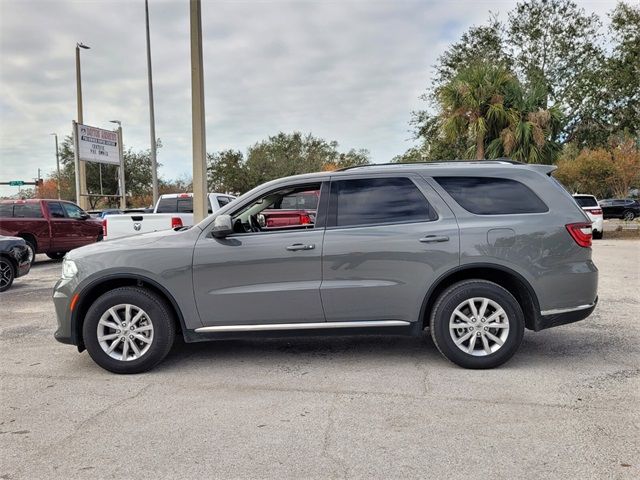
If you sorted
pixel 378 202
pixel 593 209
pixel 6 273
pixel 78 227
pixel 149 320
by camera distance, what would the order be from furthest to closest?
pixel 593 209 → pixel 78 227 → pixel 6 273 → pixel 378 202 → pixel 149 320

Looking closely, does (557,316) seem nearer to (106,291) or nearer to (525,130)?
(106,291)

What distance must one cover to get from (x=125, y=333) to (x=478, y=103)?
14672 mm

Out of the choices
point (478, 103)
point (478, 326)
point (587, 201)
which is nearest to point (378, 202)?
point (478, 326)

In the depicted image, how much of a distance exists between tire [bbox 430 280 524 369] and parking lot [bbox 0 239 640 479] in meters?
0.14

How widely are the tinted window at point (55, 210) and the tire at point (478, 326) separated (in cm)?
1278

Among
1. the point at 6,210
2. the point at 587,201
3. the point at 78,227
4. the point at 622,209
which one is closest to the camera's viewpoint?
the point at 6,210

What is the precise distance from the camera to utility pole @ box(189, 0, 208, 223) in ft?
35.0

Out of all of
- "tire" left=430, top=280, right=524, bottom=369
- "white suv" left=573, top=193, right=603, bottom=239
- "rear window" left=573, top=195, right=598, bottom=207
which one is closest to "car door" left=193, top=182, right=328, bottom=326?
"tire" left=430, top=280, right=524, bottom=369

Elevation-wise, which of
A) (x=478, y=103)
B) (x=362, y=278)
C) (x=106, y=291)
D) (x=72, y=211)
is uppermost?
(x=478, y=103)

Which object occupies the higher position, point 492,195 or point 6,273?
point 492,195

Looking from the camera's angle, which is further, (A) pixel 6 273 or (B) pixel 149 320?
(A) pixel 6 273

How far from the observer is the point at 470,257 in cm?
459

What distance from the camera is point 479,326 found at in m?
4.58

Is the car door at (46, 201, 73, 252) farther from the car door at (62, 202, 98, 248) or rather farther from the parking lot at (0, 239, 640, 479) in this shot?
the parking lot at (0, 239, 640, 479)
